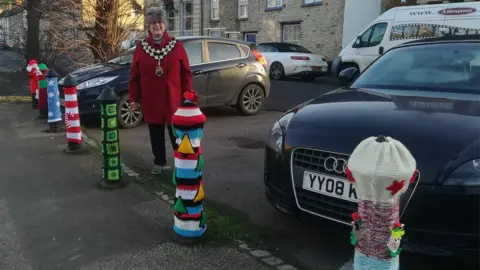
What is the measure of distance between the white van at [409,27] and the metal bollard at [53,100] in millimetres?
9178

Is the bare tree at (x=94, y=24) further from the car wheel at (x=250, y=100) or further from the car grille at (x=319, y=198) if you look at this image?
the car grille at (x=319, y=198)

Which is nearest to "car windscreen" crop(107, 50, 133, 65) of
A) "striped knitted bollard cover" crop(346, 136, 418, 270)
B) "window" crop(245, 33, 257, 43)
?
"striped knitted bollard cover" crop(346, 136, 418, 270)

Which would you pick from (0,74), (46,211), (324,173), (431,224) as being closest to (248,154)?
(46,211)

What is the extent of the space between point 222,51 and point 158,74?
4.23 m

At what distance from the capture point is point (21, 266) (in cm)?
336

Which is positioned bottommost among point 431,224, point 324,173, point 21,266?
point 21,266

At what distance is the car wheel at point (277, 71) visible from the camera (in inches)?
725

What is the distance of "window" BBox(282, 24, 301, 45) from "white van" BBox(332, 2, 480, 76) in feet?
26.7

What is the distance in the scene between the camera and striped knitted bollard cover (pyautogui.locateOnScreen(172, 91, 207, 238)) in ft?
11.7

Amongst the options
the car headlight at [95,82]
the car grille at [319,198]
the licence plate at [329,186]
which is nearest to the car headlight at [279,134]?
the car grille at [319,198]

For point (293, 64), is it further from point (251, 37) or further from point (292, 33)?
point (251, 37)

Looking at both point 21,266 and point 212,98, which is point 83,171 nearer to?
point 21,266

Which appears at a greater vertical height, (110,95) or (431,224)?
(110,95)

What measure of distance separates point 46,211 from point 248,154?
298 cm
